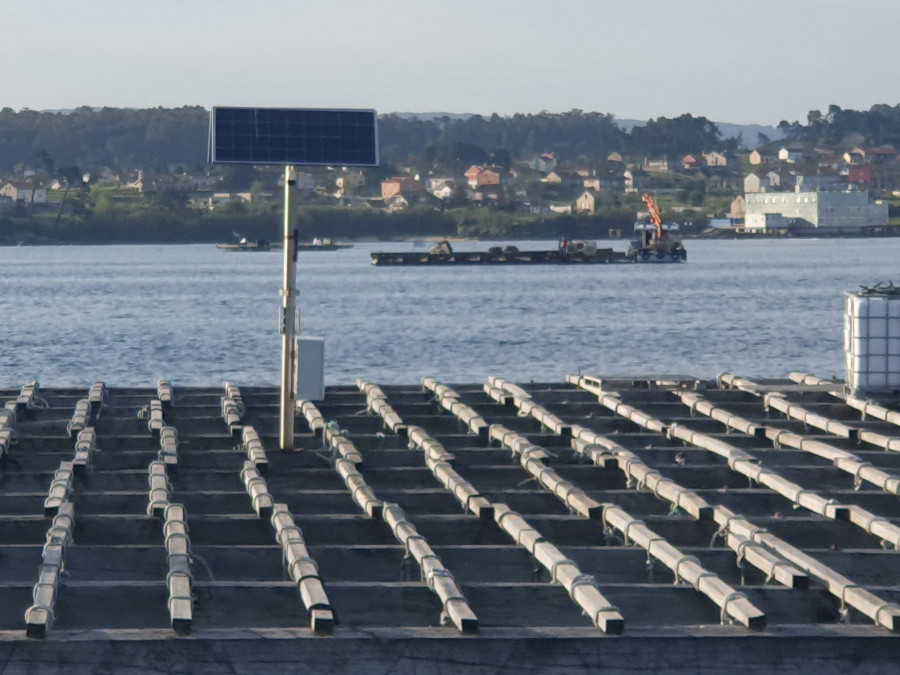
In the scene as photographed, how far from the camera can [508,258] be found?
472 ft

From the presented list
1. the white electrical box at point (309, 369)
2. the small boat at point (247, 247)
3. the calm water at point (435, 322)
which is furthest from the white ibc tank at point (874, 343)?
the small boat at point (247, 247)

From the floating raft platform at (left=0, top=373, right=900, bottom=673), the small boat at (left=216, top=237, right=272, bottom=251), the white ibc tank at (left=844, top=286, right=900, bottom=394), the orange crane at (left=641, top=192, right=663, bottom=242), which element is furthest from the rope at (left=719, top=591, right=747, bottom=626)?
the small boat at (left=216, top=237, right=272, bottom=251)

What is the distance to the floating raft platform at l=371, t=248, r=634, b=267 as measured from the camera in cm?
14338

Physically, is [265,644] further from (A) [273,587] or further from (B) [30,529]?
(B) [30,529]

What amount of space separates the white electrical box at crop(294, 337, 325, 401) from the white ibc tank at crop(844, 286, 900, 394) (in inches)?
257

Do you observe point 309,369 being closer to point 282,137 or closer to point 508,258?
point 282,137

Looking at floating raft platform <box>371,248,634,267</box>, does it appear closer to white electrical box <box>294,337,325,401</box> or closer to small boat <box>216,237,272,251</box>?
small boat <box>216,237,272,251</box>

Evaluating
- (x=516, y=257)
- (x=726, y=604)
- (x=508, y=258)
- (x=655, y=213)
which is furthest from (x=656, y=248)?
(x=726, y=604)

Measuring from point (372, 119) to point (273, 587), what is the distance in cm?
696

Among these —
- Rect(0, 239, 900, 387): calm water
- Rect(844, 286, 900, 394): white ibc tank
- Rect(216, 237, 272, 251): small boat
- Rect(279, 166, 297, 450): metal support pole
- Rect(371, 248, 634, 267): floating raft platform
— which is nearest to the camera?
Rect(279, 166, 297, 450): metal support pole

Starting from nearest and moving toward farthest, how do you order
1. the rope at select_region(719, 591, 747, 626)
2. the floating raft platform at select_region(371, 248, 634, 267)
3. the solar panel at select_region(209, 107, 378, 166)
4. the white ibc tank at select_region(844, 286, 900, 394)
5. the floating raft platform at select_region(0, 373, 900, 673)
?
the floating raft platform at select_region(0, 373, 900, 673) < the rope at select_region(719, 591, 747, 626) < the solar panel at select_region(209, 107, 378, 166) < the white ibc tank at select_region(844, 286, 900, 394) < the floating raft platform at select_region(371, 248, 634, 267)

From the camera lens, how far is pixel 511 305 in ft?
301

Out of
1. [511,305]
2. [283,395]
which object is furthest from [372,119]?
[511,305]

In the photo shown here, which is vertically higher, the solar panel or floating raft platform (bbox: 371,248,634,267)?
the solar panel
